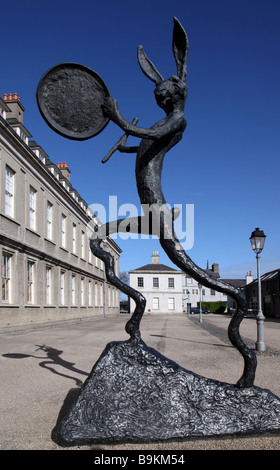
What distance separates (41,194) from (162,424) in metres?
20.8

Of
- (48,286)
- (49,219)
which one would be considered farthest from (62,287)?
(49,219)

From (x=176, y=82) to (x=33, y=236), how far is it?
1804 cm

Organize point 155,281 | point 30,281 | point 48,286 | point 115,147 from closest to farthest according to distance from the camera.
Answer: point 115,147
point 30,281
point 48,286
point 155,281

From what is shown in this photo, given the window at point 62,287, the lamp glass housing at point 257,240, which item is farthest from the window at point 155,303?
the lamp glass housing at point 257,240

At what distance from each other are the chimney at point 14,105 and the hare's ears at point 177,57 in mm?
18866

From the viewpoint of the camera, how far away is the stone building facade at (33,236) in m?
17.8

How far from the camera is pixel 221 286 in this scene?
402cm

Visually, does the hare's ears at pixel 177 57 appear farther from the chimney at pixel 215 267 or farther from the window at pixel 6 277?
the chimney at pixel 215 267

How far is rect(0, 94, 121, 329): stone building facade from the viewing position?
17.8 m

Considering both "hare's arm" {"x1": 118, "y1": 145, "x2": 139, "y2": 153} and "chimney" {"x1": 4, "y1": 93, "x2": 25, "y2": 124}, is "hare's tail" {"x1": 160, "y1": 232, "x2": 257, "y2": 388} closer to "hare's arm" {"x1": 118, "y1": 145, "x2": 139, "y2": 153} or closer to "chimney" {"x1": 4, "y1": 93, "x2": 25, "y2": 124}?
"hare's arm" {"x1": 118, "y1": 145, "x2": 139, "y2": 153}

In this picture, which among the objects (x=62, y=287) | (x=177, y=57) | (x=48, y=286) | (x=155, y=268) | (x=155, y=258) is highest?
(x=155, y=258)

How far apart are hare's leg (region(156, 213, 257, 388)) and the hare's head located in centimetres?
138

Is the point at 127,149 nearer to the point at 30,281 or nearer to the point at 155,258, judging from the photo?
the point at 30,281

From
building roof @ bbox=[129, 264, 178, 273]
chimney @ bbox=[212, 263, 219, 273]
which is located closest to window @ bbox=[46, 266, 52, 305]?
building roof @ bbox=[129, 264, 178, 273]
